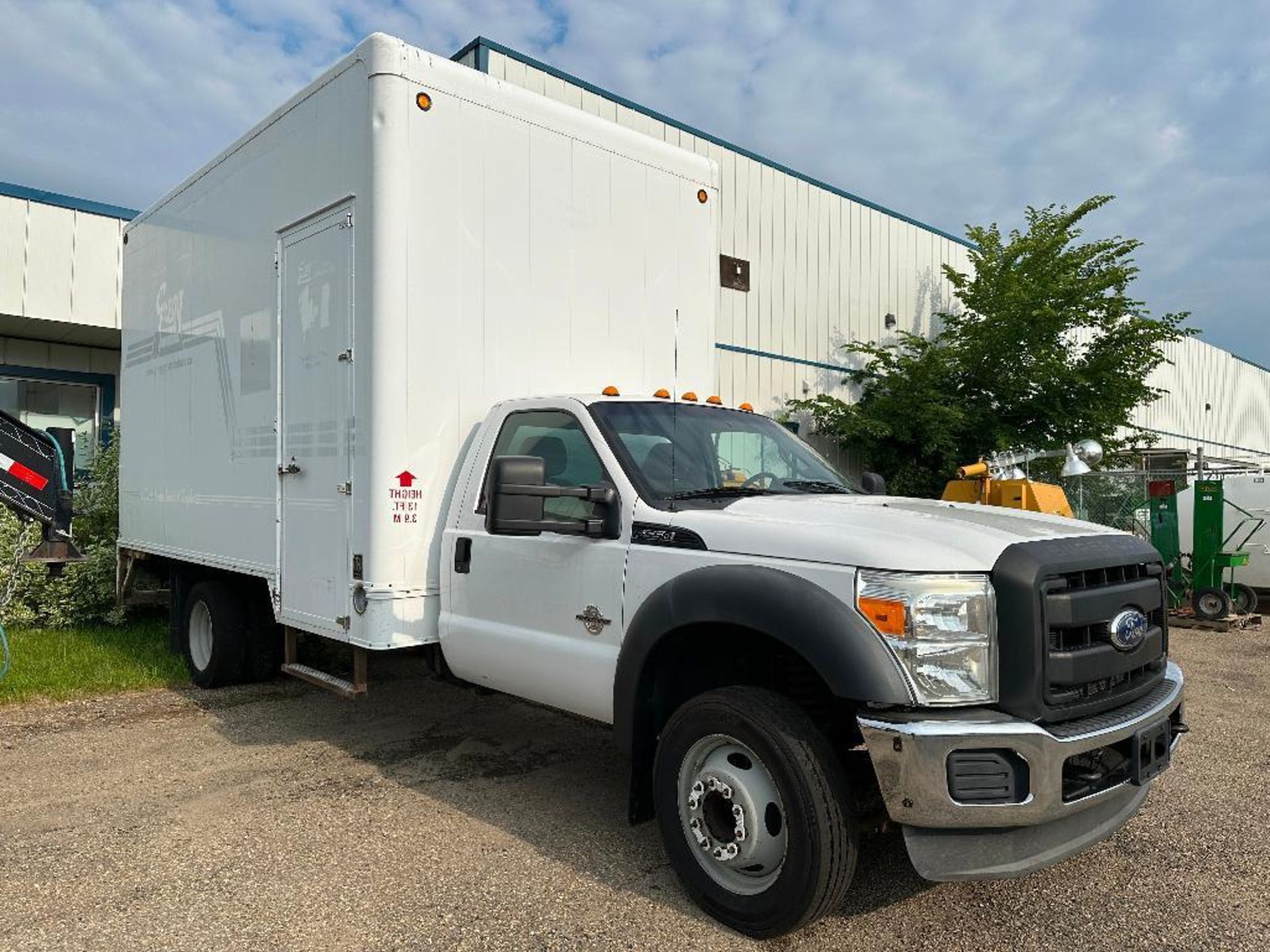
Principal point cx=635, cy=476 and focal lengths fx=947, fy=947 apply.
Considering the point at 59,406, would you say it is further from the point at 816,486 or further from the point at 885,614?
the point at 885,614

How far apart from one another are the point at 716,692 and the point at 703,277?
3717mm

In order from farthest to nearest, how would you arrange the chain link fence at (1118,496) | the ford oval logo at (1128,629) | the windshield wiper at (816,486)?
the chain link fence at (1118,496)
the windshield wiper at (816,486)
the ford oval logo at (1128,629)

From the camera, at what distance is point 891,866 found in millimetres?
4023

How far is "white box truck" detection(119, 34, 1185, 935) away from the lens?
3.06m

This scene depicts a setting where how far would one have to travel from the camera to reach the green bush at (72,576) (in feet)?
30.0

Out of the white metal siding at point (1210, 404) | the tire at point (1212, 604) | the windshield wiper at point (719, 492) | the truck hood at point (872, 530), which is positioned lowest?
the tire at point (1212, 604)

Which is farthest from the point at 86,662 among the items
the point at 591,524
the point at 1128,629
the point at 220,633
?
the point at 1128,629

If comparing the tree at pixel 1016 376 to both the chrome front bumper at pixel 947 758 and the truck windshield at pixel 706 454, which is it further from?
the chrome front bumper at pixel 947 758

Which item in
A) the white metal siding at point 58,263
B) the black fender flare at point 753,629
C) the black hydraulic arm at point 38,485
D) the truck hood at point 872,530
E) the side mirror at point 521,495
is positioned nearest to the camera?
the black fender flare at point 753,629

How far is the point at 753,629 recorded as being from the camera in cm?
343

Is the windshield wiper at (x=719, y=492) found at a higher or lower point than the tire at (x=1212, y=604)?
higher

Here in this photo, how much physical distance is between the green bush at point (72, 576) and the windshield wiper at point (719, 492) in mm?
7438

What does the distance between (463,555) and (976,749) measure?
2.66 m

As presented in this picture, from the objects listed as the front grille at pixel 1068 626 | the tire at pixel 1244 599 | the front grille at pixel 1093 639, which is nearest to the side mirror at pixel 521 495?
the front grille at pixel 1068 626
